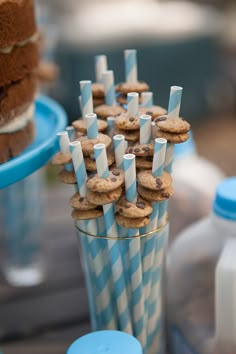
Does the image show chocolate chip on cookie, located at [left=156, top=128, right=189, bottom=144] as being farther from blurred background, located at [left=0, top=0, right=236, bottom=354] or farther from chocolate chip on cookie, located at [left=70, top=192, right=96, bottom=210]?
blurred background, located at [left=0, top=0, right=236, bottom=354]

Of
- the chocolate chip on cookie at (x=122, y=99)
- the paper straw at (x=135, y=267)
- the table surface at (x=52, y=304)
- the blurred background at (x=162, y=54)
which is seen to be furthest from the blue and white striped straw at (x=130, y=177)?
the blurred background at (x=162, y=54)

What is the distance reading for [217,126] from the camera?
2340mm

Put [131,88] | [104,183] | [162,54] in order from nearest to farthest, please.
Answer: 1. [104,183]
2. [131,88]
3. [162,54]

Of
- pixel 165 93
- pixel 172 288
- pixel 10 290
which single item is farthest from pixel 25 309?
pixel 165 93

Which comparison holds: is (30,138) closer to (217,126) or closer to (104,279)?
(104,279)

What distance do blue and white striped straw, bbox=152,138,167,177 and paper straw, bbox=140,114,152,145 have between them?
0.02 metres

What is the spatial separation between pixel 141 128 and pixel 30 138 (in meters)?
0.19

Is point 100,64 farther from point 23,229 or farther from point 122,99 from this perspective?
point 23,229

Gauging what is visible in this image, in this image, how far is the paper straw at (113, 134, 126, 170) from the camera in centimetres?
47

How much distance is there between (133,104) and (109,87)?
0.22 ft

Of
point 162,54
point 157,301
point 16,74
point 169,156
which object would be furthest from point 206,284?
point 162,54

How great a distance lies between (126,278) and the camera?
20.4 inches

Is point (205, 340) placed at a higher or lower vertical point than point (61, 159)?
lower

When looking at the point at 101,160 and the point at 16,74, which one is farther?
the point at 16,74
